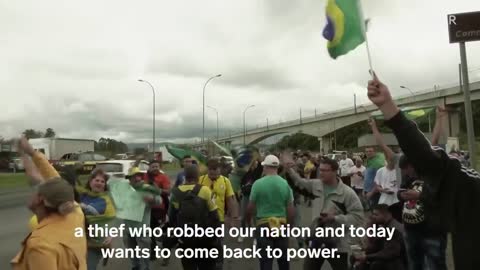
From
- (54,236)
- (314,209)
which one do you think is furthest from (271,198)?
(54,236)

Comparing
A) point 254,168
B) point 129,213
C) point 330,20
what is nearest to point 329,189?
point 330,20

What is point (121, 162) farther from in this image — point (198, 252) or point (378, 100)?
point (378, 100)

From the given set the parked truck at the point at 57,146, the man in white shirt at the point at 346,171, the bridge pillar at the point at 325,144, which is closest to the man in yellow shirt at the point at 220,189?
the man in white shirt at the point at 346,171

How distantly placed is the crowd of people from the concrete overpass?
2672 centimetres

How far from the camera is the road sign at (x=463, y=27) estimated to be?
6.61 metres

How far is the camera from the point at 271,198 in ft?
20.0

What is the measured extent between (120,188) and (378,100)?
4.89 metres

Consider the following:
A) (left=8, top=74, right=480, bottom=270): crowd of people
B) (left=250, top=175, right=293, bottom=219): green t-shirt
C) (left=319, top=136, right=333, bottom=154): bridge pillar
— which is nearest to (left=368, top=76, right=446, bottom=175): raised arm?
(left=8, top=74, right=480, bottom=270): crowd of people

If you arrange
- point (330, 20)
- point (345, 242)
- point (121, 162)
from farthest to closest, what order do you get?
1. point (121, 162)
2. point (345, 242)
3. point (330, 20)

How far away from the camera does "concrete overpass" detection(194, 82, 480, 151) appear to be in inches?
1770

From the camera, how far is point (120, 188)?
21.4 feet

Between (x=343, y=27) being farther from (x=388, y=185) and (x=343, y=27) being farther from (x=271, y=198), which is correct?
(x=388, y=185)

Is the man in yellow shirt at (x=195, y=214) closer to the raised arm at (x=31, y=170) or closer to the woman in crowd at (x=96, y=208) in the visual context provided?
the woman in crowd at (x=96, y=208)

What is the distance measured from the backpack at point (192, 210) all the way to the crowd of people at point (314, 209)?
1 centimetres
